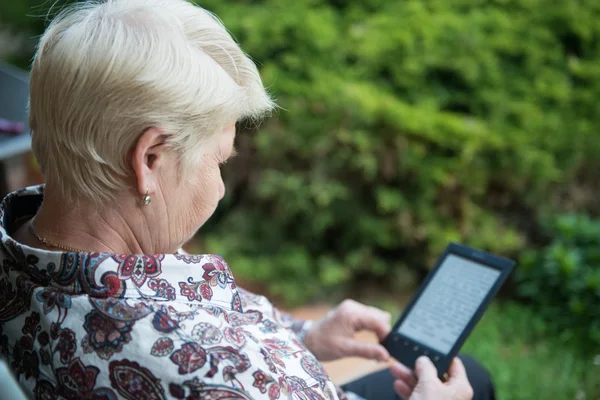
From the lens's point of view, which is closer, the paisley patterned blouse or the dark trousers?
the paisley patterned blouse

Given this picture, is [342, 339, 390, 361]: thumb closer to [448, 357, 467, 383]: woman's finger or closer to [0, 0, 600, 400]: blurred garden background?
[448, 357, 467, 383]: woman's finger

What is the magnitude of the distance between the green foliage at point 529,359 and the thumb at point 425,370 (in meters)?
1.37

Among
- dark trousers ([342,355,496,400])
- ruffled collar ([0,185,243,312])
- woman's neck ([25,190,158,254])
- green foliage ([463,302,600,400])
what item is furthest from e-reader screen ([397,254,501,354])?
green foliage ([463,302,600,400])

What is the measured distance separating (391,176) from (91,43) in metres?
2.60

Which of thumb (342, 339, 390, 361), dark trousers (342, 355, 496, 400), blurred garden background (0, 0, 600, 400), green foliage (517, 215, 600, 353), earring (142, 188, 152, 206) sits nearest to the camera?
earring (142, 188, 152, 206)

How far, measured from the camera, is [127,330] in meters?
1.02

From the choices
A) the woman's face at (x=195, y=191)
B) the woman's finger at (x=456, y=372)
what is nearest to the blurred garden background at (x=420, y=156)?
the woman's finger at (x=456, y=372)

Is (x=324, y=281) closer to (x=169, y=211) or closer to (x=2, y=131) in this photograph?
(x=2, y=131)

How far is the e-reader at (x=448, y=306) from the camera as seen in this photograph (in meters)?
1.55

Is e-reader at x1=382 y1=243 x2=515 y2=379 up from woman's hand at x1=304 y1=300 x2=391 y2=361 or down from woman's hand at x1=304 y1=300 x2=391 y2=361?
up

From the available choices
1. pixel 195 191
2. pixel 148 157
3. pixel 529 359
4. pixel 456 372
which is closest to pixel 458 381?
pixel 456 372

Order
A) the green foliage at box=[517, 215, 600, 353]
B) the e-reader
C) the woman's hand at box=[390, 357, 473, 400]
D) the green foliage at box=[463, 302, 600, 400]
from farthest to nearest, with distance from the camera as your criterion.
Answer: the green foliage at box=[517, 215, 600, 353]
the green foliage at box=[463, 302, 600, 400]
the e-reader
the woman's hand at box=[390, 357, 473, 400]

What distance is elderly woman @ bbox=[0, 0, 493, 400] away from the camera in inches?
40.3

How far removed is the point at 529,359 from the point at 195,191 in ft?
7.81
